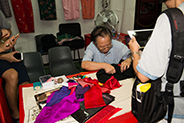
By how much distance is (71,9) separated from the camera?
396 cm

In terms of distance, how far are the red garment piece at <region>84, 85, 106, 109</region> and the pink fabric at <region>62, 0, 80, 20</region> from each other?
126 inches

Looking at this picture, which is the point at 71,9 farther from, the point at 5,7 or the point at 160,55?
the point at 160,55

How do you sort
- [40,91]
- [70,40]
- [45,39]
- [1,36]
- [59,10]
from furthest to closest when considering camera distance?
[59,10], [70,40], [45,39], [1,36], [40,91]

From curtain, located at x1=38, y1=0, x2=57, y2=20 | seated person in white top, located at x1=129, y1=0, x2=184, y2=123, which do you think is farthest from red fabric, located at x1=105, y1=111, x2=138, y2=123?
curtain, located at x1=38, y1=0, x2=57, y2=20

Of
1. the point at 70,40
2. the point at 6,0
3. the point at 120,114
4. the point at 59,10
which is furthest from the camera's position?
the point at 59,10

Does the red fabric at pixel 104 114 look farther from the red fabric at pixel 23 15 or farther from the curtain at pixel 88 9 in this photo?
the curtain at pixel 88 9

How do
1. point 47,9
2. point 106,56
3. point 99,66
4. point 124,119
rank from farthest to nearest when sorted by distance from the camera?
point 47,9 < point 106,56 < point 99,66 < point 124,119

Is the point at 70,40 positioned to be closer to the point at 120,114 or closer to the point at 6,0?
the point at 6,0

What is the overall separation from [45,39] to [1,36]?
138 centimetres

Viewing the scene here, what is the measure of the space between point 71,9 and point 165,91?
379 cm

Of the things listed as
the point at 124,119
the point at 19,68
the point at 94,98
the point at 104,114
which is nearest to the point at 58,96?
the point at 94,98

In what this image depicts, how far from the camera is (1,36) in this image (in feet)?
6.45

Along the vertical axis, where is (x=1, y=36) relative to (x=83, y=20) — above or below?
below

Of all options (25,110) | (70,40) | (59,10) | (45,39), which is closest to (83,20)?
(59,10)
